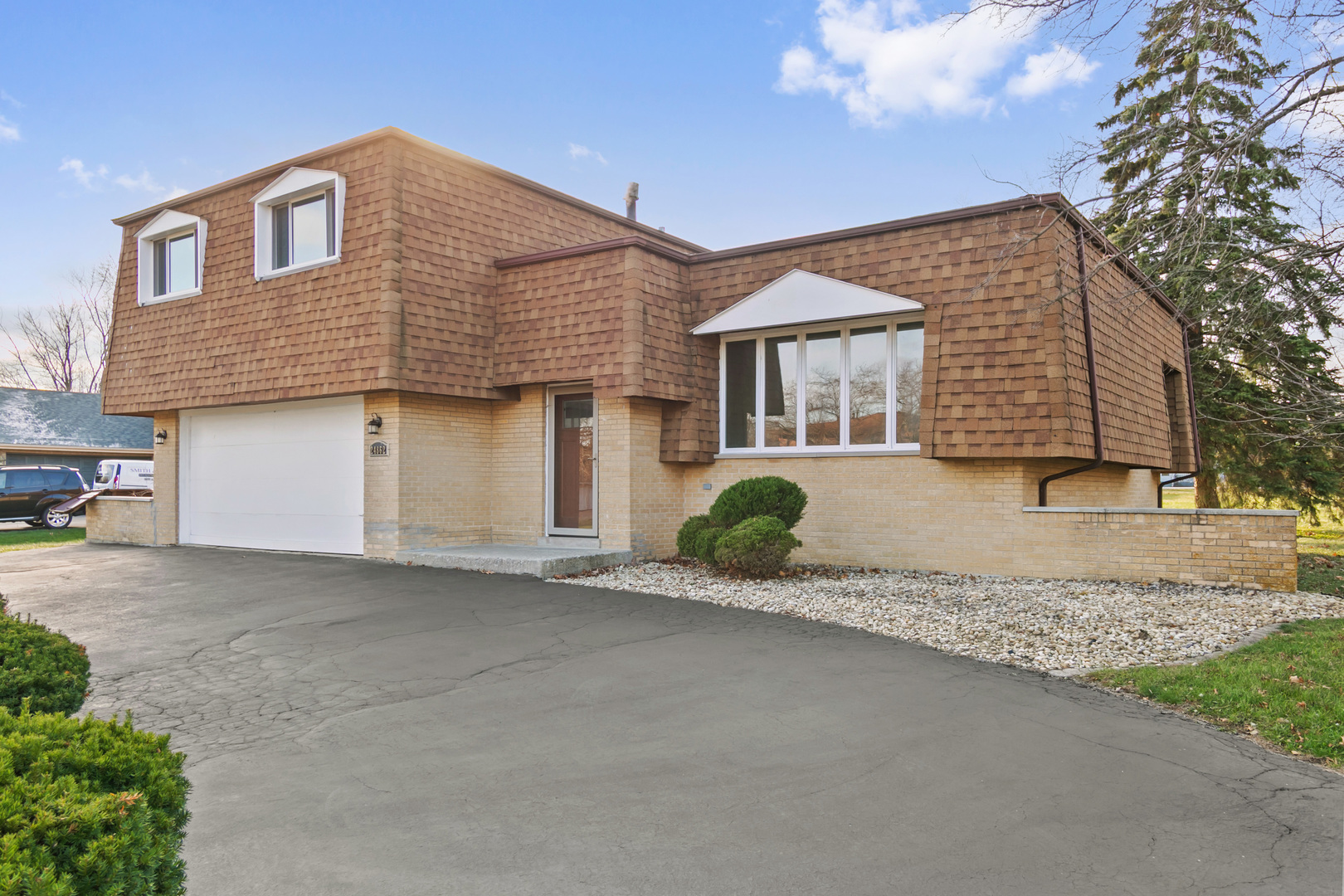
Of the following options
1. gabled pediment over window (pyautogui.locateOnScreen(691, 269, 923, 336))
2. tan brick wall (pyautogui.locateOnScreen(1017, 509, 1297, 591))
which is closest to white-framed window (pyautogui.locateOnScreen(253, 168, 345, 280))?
gabled pediment over window (pyautogui.locateOnScreen(691, 269, 923, 336))

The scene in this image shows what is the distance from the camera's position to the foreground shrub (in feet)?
11.8

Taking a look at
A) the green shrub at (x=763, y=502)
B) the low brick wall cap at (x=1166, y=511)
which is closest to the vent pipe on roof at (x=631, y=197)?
the green shrub at (x=763, y=502)

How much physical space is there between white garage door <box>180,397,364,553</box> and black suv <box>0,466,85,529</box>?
11699mm

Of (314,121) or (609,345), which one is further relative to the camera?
(314,121)

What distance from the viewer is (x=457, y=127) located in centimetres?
1496

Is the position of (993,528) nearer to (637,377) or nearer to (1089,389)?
(1089,389)

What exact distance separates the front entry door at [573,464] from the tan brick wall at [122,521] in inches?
336

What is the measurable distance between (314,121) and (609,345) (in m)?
8.66

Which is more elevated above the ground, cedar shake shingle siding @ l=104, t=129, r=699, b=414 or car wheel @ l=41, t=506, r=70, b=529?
cedar shake shingle siding @ l=104, t=129, r=699, b=414

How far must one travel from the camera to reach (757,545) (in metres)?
9.49

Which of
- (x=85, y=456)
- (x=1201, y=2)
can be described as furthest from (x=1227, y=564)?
(x=85, y=456)

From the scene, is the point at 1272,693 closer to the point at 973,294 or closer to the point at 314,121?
the point at 973,294

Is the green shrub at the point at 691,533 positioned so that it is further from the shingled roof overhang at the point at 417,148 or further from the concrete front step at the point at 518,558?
the shingled roof overhang at the point at 417,148

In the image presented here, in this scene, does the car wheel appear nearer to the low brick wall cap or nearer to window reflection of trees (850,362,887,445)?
window reflection of trees (850,362,887,445)
